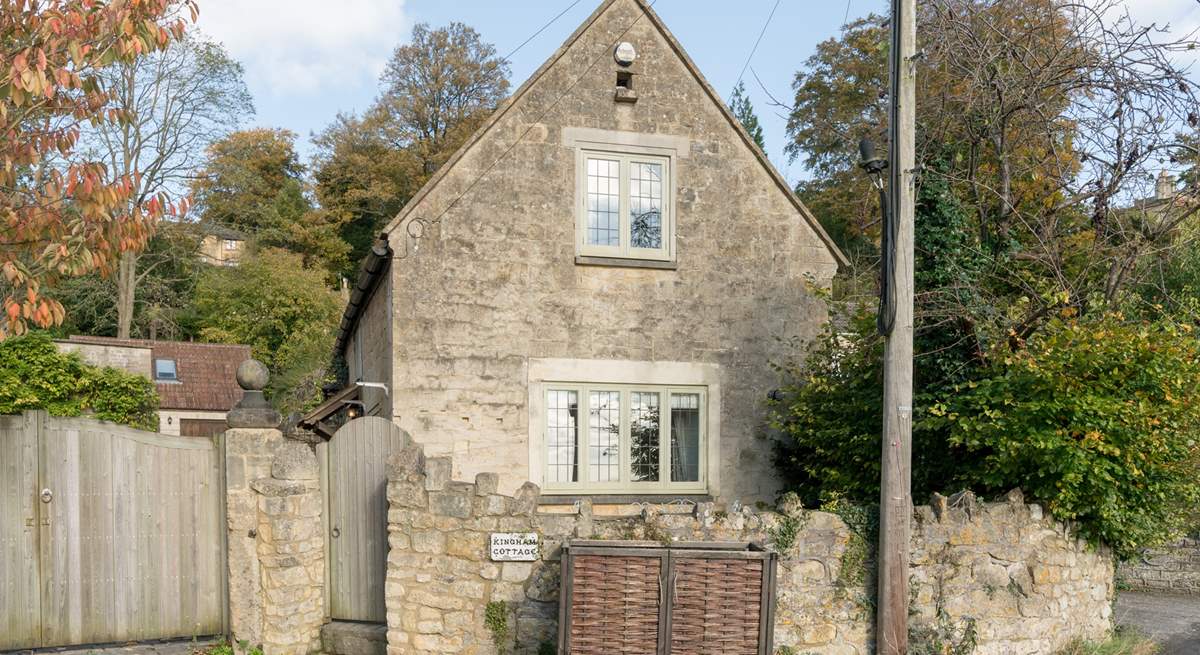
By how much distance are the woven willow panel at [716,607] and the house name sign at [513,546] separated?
4.30 feet

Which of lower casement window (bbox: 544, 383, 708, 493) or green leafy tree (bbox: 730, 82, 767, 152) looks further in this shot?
green leafy tree (bbox: 730, 82, 767, 152)

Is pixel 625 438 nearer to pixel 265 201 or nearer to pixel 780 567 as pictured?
pixel 780 567

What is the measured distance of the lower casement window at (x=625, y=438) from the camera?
11633mm

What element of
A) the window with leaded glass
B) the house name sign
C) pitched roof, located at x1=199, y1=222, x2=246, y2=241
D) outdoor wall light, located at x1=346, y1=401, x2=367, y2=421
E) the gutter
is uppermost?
pitched roof, located at x1=199, y1=222, x2=246, y2=241

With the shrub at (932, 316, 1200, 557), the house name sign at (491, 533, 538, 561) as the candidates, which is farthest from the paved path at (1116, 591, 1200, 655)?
the house name sign at (491, 533, 538, 561)

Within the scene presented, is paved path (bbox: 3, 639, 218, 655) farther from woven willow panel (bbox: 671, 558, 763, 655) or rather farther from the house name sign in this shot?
woven willow panel (bbox: 671, 558, 763, 655)

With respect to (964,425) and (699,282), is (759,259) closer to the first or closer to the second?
(699,282)

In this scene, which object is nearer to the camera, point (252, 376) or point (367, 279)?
point (252, 376)

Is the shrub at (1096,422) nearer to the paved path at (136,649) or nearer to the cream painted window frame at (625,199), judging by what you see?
the cream painted window frame at (625,199)

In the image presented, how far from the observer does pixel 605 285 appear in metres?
11.8

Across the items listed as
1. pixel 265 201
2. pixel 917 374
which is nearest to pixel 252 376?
pixel 917 374

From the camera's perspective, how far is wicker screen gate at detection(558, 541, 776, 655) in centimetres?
764

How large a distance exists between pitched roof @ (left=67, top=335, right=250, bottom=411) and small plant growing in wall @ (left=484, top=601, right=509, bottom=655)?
22438 mm

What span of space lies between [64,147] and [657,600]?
18.6 ft
